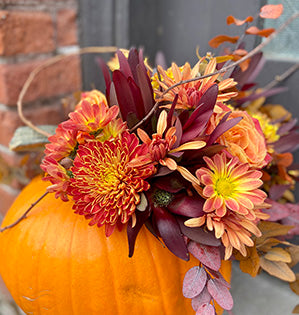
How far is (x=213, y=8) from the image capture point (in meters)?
0.77

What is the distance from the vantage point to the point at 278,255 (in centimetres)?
50

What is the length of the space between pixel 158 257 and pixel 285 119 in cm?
44

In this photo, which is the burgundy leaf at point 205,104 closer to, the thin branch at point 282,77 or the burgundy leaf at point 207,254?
the burgundy leaf at point 207,254

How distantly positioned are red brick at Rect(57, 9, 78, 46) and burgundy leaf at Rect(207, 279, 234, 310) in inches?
28.0

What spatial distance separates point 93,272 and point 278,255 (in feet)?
0.91

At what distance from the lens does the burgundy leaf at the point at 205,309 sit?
1.30 feet

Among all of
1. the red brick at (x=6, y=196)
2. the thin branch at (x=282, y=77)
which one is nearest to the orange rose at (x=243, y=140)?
the thin branch at (x=282, y=77)

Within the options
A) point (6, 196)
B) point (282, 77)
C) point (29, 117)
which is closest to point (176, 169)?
point (282, 77)

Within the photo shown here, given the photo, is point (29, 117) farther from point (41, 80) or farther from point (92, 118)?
point (92, 118)


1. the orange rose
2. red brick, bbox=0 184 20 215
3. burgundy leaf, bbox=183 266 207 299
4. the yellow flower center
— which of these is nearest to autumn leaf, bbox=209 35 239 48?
the orange rose

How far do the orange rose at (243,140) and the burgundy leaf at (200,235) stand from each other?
0.11 meters

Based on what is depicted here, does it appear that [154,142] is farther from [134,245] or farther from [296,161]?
[296,161]

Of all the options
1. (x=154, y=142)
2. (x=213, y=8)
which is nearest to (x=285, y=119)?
(x=213, y=8)

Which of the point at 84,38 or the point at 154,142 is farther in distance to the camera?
the point at 84,38
